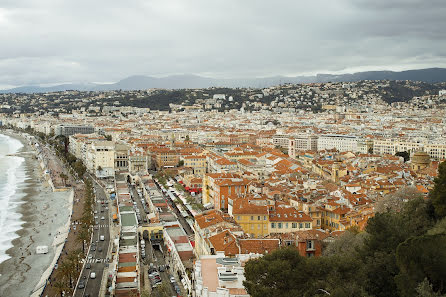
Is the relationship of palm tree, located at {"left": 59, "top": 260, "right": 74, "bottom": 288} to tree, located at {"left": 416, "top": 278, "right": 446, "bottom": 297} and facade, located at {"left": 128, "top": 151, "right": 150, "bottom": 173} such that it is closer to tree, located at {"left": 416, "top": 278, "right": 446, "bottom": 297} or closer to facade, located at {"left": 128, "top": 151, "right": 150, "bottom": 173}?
tree, located at {"left": 416, "top": 278, "right": 446, "bottom": 297}

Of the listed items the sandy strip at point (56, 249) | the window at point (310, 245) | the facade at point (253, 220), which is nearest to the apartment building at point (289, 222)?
the facade at point (253, 220)

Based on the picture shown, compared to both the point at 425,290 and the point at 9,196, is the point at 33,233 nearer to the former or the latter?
the point at 9,196

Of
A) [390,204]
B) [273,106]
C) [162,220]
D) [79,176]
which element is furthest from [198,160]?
[273,106]

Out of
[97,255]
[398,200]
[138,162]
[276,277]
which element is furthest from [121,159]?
[276,277]

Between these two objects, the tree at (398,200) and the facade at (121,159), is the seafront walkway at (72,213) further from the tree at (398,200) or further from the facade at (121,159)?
the tree at (398,200)

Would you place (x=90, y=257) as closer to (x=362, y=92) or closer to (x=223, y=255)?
(x=223, y=255)
